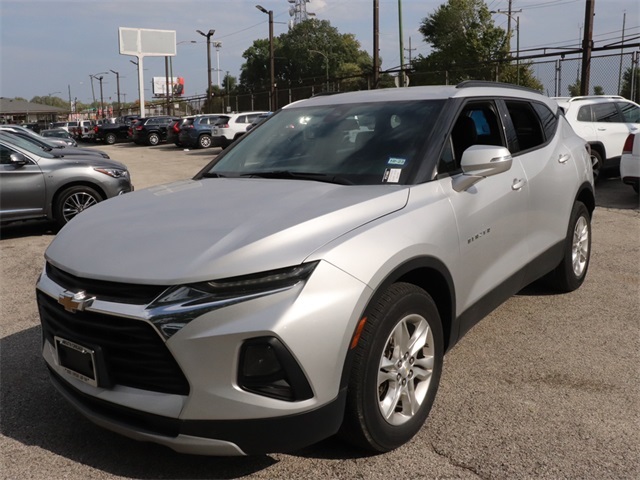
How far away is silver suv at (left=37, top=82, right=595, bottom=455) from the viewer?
2365mm

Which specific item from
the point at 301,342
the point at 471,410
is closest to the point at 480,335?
the point at 471,410

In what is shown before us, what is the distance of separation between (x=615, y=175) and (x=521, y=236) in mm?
10089

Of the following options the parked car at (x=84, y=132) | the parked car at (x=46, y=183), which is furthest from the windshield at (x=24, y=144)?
the parked car at (x=84, y=132)

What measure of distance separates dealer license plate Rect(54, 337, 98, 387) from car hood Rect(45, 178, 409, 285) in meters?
0.32

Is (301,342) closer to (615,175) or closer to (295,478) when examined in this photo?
(295,478)

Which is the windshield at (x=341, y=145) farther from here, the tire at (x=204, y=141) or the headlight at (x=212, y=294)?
the tire at (x=204, y=141)

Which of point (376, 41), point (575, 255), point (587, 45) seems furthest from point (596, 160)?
point (376, 41)

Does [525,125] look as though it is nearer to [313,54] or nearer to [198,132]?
[198,132]

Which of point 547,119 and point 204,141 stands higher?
point 547,119

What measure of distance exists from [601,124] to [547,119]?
773 cm

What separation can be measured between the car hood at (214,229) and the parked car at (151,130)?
111 ft

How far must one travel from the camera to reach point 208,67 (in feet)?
164

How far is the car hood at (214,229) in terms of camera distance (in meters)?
2.44

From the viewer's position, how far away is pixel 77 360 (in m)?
2.66
